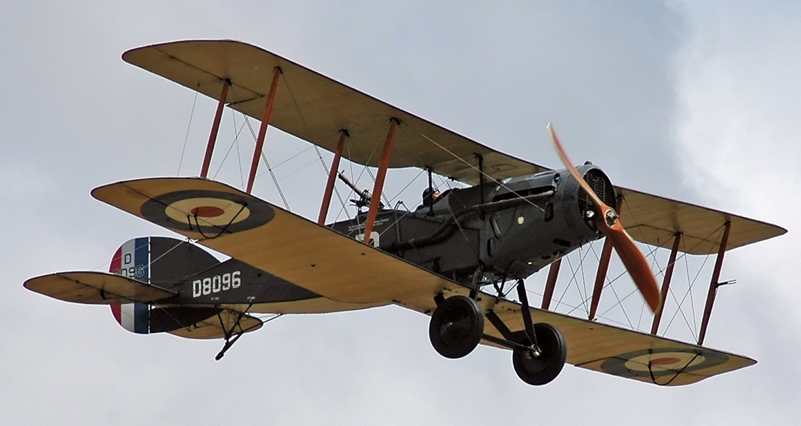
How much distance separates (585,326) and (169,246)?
5.68 metres

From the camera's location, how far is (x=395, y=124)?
18469 millimetres

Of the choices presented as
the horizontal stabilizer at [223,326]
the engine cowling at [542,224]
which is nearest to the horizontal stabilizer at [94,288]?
the horizontal stabilizer at [223,326]

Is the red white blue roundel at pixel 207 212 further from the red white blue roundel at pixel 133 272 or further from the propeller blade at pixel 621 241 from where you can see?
the red white blue roundel at pixel 133 272

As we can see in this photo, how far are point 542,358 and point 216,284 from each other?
14.5ft

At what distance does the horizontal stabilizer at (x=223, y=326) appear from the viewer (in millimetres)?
20531

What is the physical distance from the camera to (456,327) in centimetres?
1766

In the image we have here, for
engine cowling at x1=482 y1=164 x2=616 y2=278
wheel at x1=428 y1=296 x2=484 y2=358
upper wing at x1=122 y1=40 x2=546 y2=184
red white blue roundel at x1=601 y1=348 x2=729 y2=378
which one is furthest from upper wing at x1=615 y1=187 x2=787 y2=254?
wheel at x1=428 y1=296 x2=484 y2=358

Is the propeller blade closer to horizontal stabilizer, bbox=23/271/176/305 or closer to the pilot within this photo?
the pilot

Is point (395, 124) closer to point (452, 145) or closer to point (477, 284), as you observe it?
point (452, 145)

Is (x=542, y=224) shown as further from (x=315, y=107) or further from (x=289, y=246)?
(x=315, y=107)

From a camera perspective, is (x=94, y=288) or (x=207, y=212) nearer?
(x=207, y=212)

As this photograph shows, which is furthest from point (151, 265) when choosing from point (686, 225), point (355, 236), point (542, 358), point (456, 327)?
point (686, 225)

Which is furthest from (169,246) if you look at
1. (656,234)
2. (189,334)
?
(656,234)

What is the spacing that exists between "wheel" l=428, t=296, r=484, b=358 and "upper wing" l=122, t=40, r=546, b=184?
2.09 meters
